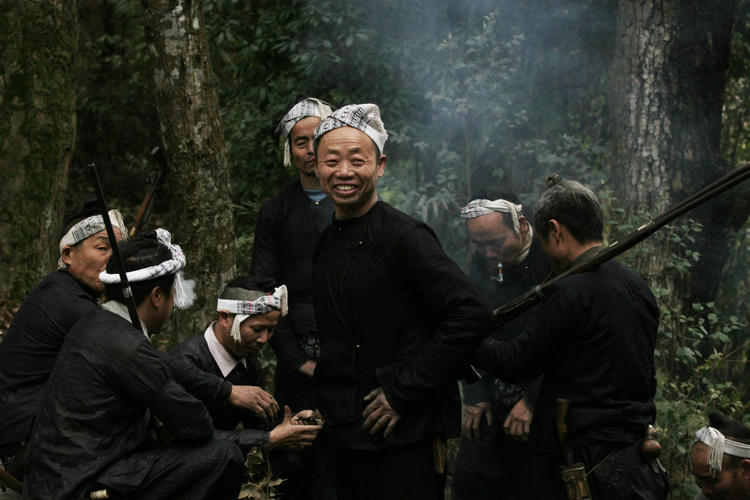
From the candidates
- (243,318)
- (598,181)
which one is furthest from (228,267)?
(598,181)

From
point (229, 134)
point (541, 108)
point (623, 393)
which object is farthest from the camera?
point (229, 134)

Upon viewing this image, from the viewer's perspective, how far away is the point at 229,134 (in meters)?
7.93

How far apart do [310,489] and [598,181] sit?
4203mm

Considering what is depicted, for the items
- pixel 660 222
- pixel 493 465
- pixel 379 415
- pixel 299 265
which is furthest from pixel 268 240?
pixel 660 222

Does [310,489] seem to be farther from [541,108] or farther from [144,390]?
[541,108]

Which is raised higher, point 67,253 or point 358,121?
point 358,121

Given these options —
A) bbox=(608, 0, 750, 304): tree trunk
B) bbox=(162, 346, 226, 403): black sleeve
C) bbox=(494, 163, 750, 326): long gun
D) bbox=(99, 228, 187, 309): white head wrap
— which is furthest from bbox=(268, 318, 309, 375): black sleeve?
bbox=(608, 0, 750, 304): tree trunk

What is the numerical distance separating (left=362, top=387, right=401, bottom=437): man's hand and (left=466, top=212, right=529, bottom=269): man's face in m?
1.56

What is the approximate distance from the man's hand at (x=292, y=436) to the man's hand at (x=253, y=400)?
0.33ft

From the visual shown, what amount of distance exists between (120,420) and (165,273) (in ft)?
2.26

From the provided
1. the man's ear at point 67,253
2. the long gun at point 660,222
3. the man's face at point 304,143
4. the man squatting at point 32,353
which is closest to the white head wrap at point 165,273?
the man squatting at point 32,353

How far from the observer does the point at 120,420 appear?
3.05 m

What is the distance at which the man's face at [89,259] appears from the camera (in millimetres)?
3996

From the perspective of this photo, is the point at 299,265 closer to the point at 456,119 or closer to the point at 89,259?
the point at 89,259
